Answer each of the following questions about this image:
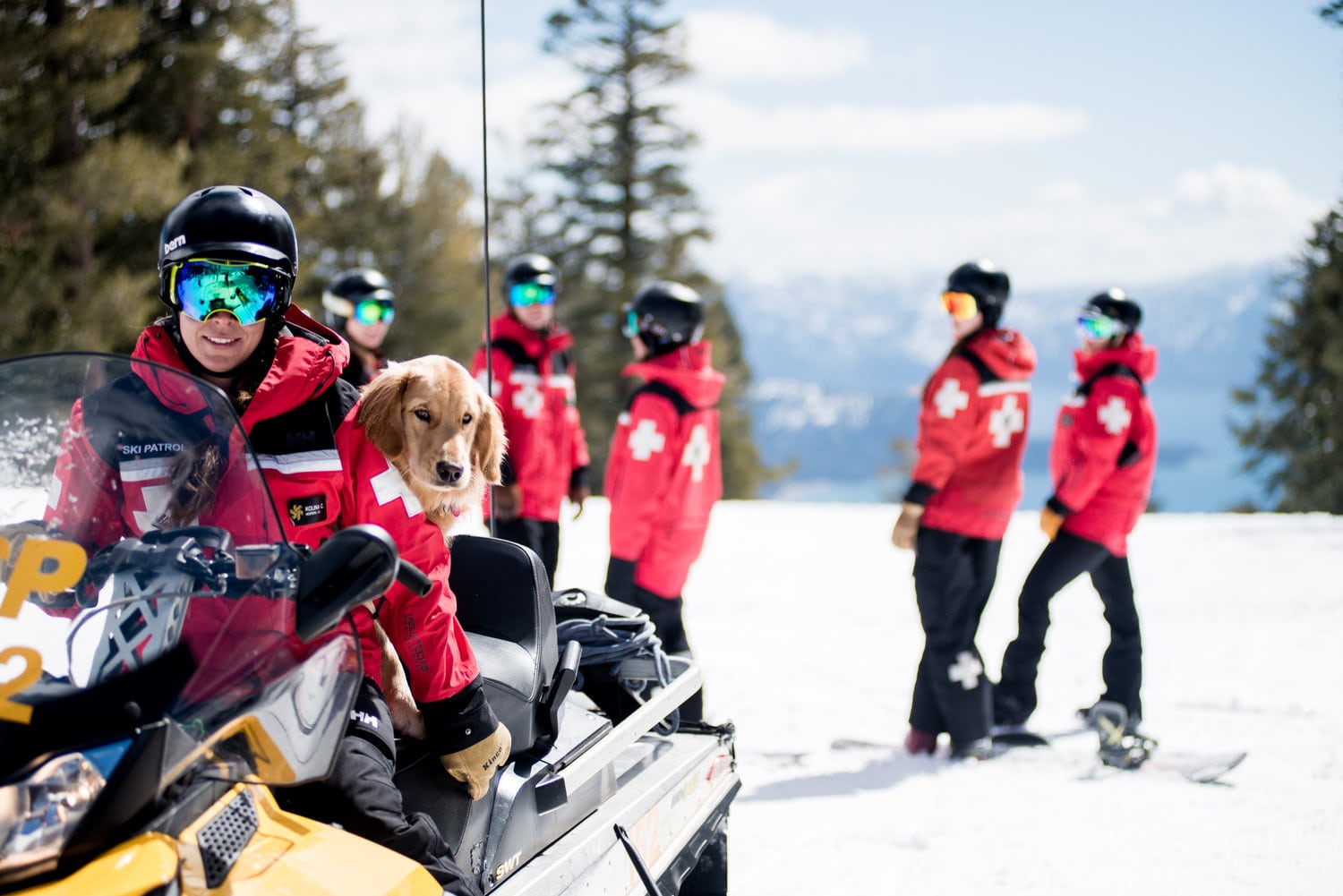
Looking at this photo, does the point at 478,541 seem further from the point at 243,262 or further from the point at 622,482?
the point at 622,482

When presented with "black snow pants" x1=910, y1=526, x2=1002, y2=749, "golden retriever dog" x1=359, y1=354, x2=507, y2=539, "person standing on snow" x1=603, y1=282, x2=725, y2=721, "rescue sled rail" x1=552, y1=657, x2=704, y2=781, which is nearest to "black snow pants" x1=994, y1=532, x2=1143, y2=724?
"black snow pants" x1=910, y1=526, x2=1002, y2=749

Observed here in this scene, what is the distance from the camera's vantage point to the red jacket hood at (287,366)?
2287 millimetres

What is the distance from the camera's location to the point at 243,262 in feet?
7.30

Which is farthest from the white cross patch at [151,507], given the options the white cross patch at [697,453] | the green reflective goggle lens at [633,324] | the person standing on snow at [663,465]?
the green reflective goggle lens at [633,324]

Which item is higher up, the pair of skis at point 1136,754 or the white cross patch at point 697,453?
the white cross patch at point 697,453

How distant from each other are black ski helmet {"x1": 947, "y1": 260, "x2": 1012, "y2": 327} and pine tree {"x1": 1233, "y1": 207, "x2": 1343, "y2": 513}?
83.2 feet

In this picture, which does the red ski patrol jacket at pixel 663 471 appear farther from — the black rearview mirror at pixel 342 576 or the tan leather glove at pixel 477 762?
the black rearview mirror at pixel 342 576

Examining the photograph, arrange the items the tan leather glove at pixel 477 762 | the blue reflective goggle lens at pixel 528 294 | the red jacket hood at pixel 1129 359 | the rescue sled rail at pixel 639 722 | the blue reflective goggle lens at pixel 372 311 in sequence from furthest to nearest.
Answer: the blue reflective goggle lens at pixel 528 294
the blue reflective goggle lens at pixel 372 311
the red jacket hood at pixel 1129 359
the rescue sled rail at pixel 639 722
the tan leather glove at pixel 477 762

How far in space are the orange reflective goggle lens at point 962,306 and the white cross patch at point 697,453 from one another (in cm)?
135

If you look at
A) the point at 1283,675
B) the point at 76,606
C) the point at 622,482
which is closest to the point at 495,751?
the point at 76,606

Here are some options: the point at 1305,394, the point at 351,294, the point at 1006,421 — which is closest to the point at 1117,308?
the point at 1006,421

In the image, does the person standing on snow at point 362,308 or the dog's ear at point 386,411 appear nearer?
the dog's ear at point 386,411

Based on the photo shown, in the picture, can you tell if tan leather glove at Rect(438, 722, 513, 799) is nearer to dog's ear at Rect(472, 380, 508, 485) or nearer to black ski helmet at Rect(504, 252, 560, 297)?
dog's ear at Rect(472, 380, 508, 485)

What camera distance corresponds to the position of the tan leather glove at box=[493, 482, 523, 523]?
6125 mm
